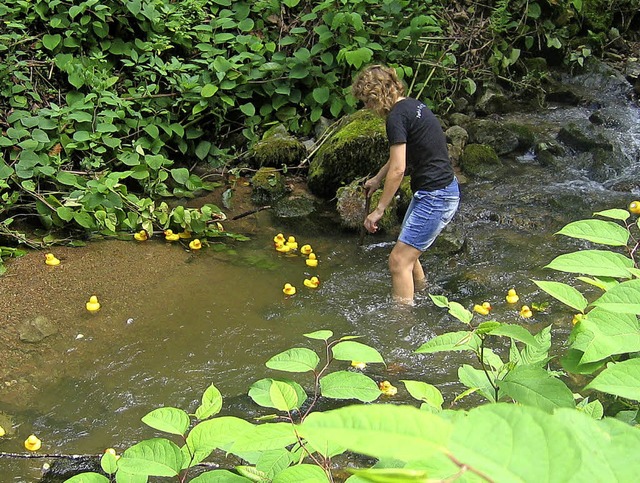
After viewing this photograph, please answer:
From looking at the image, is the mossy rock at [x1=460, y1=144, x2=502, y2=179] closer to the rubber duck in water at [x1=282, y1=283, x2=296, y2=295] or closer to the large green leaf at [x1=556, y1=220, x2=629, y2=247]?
the rubber duck in water at [x1=282, y1=283, x2=296, y2=295]

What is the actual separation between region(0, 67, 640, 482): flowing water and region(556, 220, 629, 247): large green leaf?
2.26 m

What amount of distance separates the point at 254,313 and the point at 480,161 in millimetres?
3722

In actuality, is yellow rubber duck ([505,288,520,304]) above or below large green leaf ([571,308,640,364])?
below

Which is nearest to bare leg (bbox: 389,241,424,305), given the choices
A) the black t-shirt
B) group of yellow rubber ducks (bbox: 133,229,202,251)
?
the black t-shirt

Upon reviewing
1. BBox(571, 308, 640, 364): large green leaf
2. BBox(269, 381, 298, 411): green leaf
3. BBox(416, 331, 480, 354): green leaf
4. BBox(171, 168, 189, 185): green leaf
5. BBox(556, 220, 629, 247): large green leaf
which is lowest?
BBox(171, 168, 189, 185): green leaf

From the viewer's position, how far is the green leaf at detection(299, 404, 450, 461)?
0.54m

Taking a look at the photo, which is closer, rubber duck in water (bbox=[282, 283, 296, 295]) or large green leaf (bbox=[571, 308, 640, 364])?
large green leaf (bbox=[571, 308, 640, 364])

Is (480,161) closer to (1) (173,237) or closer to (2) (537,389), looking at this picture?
(1) (173,237)

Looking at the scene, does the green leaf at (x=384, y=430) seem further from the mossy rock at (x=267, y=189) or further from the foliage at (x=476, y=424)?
the mossy rock at (x=267, y=189)

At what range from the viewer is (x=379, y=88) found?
446 centimetres

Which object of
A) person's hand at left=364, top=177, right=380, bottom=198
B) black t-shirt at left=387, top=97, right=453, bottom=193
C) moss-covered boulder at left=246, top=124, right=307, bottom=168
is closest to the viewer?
black t-shirt at left=387, top=97, right=453, bottom=193

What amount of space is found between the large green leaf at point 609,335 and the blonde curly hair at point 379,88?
11.7ft

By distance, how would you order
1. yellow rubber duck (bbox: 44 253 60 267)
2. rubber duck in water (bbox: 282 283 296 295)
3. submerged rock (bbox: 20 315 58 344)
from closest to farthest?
submerged rock (bbox: 20 315 58 344), rubber duck in water (bbox: 282 283 296 295), yellow rubber duck (bbox: 44 253 60 267)

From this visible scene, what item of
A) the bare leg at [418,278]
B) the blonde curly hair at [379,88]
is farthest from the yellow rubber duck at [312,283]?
the blonde curly hair at [379,88]
